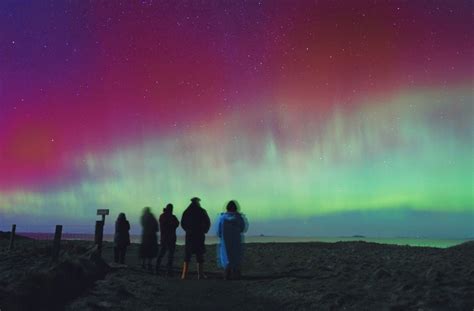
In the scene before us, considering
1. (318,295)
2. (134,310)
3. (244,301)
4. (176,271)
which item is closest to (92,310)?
(134,310)

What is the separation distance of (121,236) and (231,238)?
6549 millimetres

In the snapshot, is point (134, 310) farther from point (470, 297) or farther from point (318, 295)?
point (470, 297)

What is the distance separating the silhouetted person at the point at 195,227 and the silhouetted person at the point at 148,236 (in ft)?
10.8

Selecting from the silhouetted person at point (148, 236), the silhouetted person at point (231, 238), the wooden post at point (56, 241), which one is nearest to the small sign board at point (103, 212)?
the wooden post at point (56, 241)

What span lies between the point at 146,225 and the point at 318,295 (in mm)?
10142

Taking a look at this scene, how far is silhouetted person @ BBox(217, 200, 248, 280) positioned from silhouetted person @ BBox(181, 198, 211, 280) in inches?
24.7

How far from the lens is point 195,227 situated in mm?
16297

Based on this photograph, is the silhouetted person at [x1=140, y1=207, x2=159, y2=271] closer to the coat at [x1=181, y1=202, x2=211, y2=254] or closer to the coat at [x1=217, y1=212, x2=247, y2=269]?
the coat at [x1=181, y1=202, x2=211, y2=254]

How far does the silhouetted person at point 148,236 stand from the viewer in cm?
1902

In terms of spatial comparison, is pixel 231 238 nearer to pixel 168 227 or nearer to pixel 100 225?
pixel 168 227

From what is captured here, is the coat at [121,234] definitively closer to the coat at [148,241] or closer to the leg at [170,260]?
the coat at [148,241]

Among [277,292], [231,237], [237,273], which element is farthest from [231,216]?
[277,292]

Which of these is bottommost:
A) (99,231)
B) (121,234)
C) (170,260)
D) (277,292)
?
(277,292)

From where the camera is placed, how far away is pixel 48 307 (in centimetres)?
957
